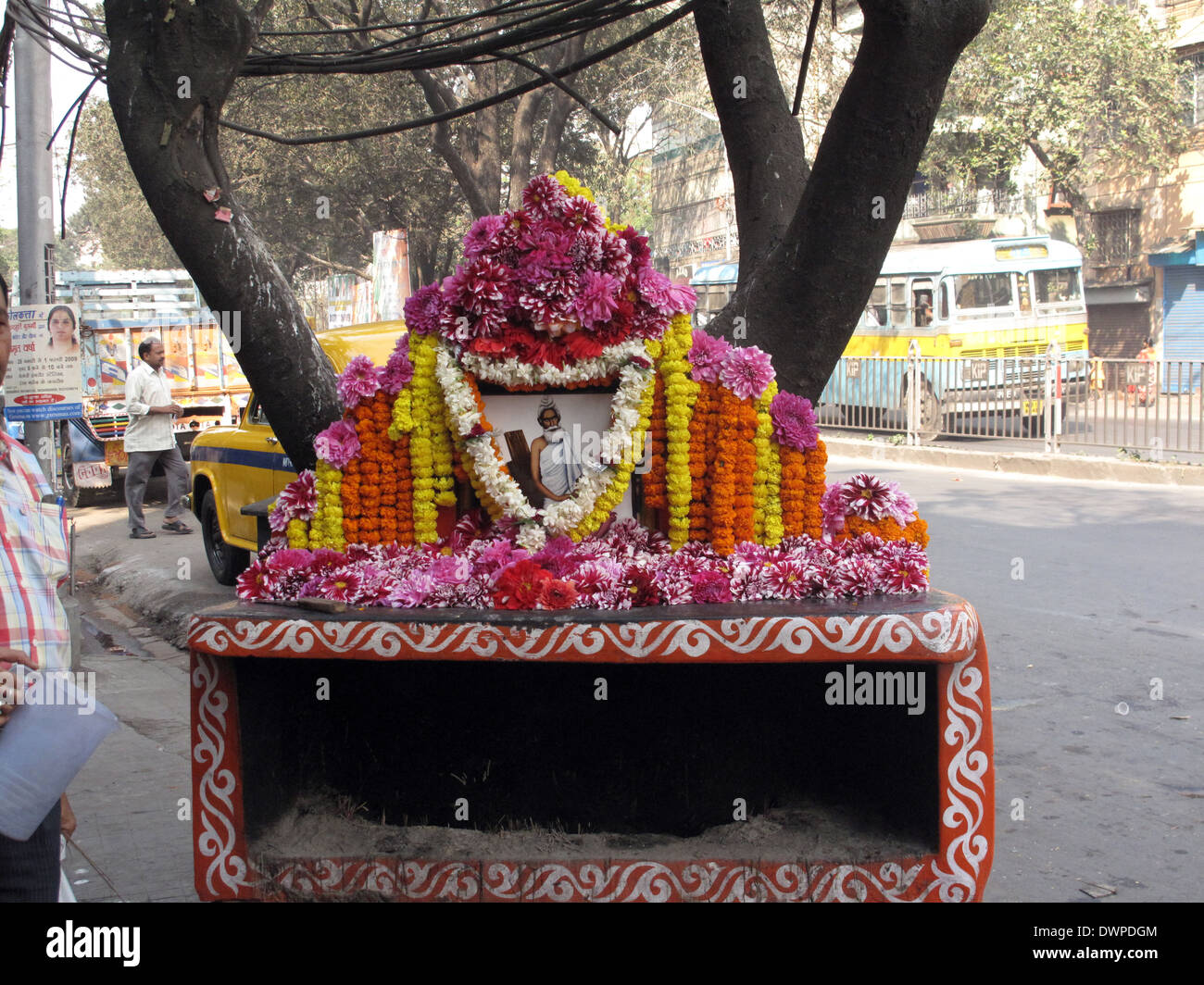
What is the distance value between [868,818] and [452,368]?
1.93 meters

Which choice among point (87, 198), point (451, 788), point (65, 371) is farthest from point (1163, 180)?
point (87, 198)

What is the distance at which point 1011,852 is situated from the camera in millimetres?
4285

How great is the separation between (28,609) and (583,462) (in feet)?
6.41

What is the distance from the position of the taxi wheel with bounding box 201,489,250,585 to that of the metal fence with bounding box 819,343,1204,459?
7.63 m

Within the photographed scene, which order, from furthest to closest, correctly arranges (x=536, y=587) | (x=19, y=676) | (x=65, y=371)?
1. (x=65, y=371)
2. (x=536, y=587)
3. (x=19, y=676)

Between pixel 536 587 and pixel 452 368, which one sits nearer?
pixel 536 587

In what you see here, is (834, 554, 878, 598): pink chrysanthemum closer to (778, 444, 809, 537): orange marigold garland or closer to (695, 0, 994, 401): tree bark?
(778, 444, 809, 537): orange marigold garland

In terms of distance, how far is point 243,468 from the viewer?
Result: 29.4 feet

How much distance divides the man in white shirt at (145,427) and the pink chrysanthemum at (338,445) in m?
8.55

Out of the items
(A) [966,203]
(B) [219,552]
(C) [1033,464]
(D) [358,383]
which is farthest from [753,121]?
(A) [966,203]

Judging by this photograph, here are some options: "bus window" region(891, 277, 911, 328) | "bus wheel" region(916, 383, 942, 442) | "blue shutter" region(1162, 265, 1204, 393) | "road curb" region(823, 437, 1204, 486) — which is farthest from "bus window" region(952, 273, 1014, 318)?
"blue shutter" region(1162, 265, 1204, 393)

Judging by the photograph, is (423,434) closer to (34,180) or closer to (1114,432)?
(34,180)

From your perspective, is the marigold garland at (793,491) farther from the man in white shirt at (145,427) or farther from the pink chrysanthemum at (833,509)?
the man in white shirt at (145,427)
